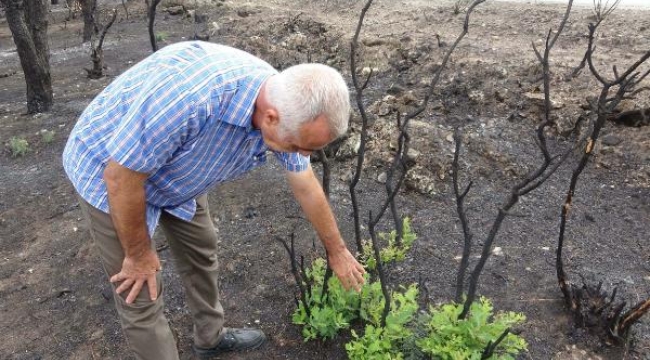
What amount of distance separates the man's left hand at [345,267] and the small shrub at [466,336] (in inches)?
14.4

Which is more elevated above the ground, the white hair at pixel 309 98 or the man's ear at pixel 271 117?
the white hair at pixel 309 98

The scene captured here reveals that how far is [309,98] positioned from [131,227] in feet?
2.60

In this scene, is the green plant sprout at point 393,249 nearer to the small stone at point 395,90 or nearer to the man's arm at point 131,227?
the man's arm at point 131,227

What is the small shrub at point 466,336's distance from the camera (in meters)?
2.01

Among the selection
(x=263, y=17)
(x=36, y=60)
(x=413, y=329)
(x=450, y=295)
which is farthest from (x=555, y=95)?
(x=263, y=17)

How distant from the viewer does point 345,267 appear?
6.98ft

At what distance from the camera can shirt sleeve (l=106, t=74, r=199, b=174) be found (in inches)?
62.7

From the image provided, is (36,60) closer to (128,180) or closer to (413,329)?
(128,180)

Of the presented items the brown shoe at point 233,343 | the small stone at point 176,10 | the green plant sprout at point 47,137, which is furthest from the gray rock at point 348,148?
the small stone at point 176,10

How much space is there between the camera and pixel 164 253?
11.4ft

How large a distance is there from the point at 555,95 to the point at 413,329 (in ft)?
10.2

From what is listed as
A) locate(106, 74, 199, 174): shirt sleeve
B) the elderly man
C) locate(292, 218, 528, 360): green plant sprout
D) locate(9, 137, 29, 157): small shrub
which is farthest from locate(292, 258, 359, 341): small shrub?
locate(9, 137, 29, 157): small shrub

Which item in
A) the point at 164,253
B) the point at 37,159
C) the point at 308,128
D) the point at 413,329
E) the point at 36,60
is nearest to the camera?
the point at 308,128

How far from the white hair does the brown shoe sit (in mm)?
1442
